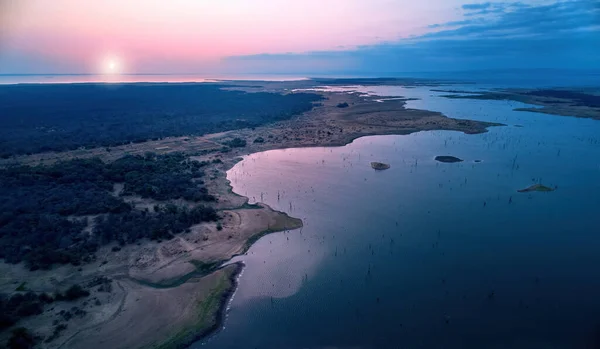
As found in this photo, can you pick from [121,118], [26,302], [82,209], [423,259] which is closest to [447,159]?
[423,259]

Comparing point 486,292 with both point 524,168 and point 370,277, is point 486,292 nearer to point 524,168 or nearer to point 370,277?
point 370,277

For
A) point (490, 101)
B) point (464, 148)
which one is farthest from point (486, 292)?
point (490, 101)

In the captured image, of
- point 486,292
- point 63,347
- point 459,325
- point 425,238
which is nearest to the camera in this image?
point 63,347

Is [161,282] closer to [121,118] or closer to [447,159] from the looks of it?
[447,159]

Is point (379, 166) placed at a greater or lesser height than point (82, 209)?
greater

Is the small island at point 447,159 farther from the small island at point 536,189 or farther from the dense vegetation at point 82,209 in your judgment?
the dense vegetation at point 82,209

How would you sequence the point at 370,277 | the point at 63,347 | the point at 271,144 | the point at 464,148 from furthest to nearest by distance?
1. the point at 271,144
2. the point at 464,148
3. the point at 370,277
4. the point at 63,347

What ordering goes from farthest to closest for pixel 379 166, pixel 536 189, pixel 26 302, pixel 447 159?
1. pixel 447 159
2. pixel 379 166
3. pixel 536 189
4. pixel 26 302

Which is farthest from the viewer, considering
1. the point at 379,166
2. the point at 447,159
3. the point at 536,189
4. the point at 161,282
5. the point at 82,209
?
the point at 447,159
